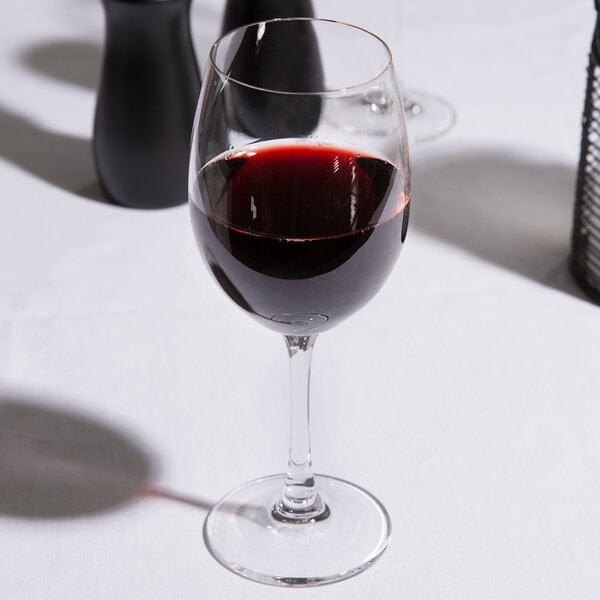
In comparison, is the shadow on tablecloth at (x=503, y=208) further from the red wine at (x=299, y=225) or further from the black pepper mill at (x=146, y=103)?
the red wine at (x=299, y=225)

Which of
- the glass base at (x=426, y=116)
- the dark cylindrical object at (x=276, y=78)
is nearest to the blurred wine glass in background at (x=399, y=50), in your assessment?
the glass base at (x=426, y=116)

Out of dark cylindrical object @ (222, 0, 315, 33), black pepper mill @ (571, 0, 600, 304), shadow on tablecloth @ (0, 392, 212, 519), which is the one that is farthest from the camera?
dark cylindrical object @ (222, 0, 315, 33)

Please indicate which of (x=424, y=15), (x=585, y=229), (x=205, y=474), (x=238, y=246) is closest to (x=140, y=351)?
(x=205, y=474)

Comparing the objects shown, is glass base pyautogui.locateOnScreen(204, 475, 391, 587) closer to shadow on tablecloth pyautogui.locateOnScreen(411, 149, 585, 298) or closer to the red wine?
the red wine

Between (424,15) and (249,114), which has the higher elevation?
(249,114)

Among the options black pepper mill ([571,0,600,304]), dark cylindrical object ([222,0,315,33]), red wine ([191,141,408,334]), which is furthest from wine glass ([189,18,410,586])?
dark cylindrical object ([222,0,315,33])

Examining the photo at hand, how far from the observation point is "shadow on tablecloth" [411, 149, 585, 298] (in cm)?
91

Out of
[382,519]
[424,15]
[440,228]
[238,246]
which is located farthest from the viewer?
[424,15]

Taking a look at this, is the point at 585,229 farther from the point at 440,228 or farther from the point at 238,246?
the point at 238,246

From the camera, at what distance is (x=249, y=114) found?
577mm

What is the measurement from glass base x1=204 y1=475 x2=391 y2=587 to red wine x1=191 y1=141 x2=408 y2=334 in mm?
142

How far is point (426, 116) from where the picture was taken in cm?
109

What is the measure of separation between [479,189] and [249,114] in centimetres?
47

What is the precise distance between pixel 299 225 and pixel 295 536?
21 cm
